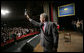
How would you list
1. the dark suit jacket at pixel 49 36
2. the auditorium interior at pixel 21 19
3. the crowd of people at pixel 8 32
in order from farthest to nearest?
1. the crowd of people at pixel 8 32
2. the auditorium interior at pixel 21 19
3. the dark suit jacket at pixel 49 36

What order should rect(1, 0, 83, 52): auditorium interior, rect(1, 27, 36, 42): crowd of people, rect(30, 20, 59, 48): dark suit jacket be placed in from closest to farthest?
1. rect(30, 20, 59, 48): dark suit jacket
2. rect(1, 0, 83, 52): auditorium interior
3. rect(1, 27, 36, 42): crowd of people

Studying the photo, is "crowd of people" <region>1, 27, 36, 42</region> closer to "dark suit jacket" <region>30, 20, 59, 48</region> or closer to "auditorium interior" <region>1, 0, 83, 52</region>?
"auditorium interior" <region>1, 0, 83, 52</region>

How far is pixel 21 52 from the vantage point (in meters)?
2.51

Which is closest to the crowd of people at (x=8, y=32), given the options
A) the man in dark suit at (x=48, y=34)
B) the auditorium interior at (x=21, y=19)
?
the auditorium interior at (x=21, y=19)

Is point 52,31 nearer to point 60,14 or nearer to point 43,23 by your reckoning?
point 43,23

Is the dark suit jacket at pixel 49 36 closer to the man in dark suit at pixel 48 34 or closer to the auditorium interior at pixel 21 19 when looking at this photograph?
the man in dark suit at pixel 48 34

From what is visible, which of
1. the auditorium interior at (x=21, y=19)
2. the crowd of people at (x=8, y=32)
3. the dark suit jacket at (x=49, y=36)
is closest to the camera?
the dark suit jacket at (x=49, y=36)

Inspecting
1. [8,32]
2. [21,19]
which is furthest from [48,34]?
[8,32]

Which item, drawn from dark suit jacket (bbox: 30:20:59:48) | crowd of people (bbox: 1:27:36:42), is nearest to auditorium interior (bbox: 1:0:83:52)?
crowd of people (bbox: 1:27:36:42)

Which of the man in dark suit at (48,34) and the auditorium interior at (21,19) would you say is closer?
the man in dark suit at (48,34)

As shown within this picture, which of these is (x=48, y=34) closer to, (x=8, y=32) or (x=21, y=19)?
(x=21, y=19)

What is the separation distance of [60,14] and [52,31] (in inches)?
106

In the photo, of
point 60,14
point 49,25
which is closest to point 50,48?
point 49,25

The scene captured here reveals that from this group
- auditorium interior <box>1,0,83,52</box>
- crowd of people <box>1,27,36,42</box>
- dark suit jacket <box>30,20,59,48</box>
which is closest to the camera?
dark suit jacket <box>30,20,59,48</box>
